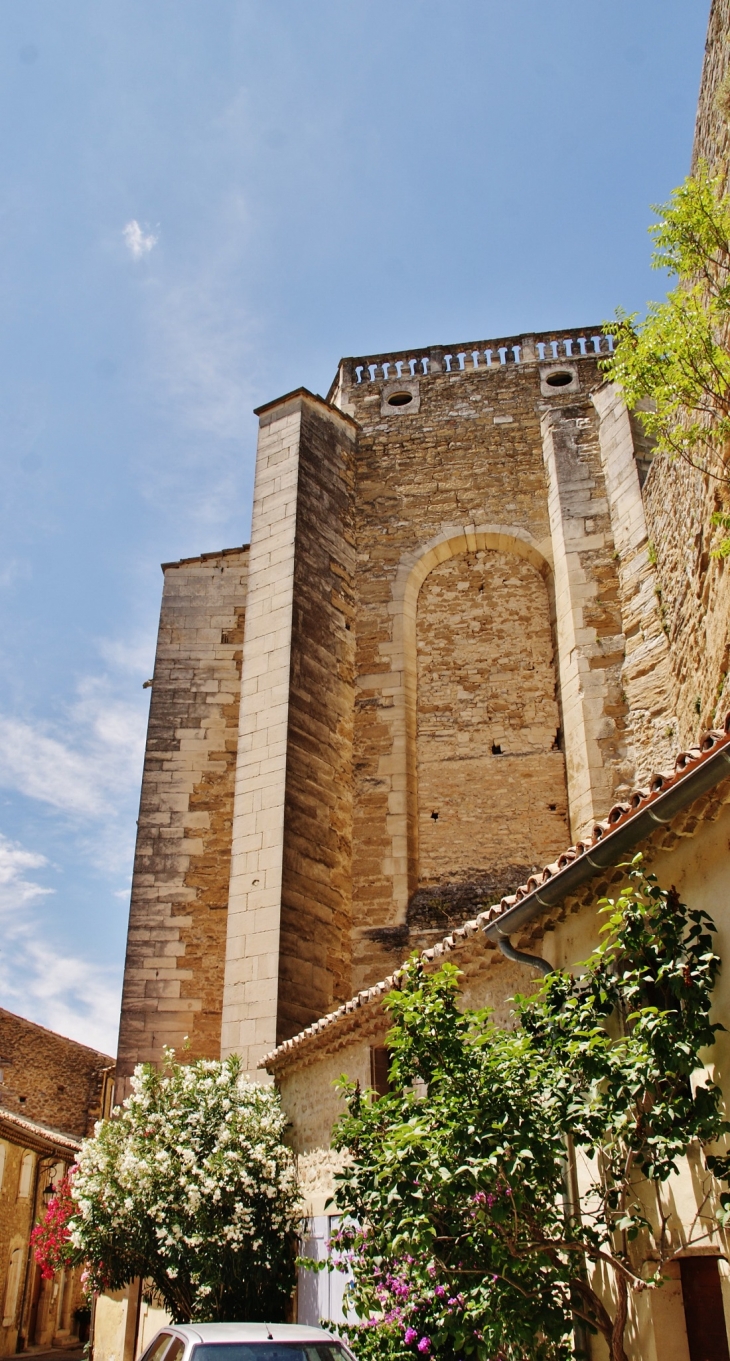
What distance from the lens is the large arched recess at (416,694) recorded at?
1018 centimetres

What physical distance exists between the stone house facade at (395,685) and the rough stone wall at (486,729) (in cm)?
3

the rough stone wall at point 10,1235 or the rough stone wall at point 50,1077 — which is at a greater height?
the rough stone wall at point 50,1077

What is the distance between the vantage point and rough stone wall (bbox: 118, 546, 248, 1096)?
1003cm

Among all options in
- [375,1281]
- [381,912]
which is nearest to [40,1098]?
[381,912]

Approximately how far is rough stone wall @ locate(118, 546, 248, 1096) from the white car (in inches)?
230

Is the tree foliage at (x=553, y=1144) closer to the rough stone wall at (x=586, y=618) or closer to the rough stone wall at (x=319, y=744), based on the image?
the rough stone wall at (x=319, y=744)

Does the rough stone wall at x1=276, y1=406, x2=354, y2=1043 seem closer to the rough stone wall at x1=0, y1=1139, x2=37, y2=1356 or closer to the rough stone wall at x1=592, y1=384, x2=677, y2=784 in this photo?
the rough stone wall at x1=592, y1=384, x2=677, y2=784

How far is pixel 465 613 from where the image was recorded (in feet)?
38.2

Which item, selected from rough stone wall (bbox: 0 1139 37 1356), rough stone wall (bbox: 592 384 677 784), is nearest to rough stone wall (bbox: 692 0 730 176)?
rough stone wall (bbox: 592 384 677 784)

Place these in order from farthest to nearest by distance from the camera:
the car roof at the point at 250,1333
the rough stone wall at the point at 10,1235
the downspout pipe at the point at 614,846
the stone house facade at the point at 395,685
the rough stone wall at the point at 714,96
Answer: the rough stone wall at the point at 10,1235 < the stone house facade at the point at 395,685 < the rough stone wall at the point at 714,96 < the car roof at the point at 250,1333 < the downspout pipe at the point at 614,846

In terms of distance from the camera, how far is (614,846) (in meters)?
4.18

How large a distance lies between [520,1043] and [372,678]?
7294 millimetres

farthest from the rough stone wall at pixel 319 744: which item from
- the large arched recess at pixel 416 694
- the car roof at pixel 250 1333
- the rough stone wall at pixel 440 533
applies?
the car roof at pixel 250 1333

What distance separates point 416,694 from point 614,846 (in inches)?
279
